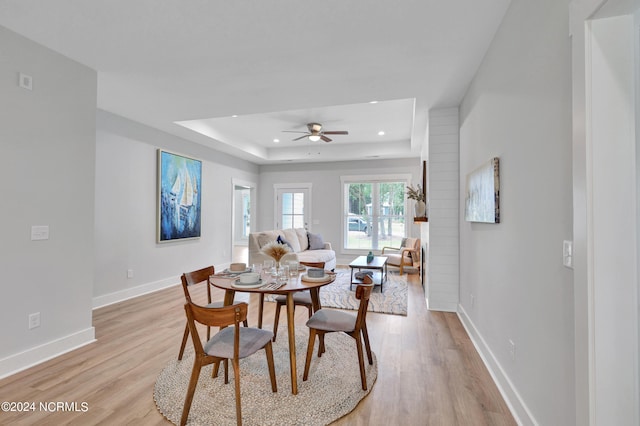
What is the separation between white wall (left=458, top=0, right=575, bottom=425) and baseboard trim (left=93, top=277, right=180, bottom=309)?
4565 millimetres

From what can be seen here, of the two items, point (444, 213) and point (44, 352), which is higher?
point (444, 213)

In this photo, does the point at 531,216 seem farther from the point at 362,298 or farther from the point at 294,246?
the point at 294,246

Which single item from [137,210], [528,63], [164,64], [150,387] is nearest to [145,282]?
[137,210]

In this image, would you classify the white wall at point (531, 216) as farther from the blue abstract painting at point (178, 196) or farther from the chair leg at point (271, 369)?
the blue abstract painting at point (178, 196)

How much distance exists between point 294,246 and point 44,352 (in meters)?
4.18

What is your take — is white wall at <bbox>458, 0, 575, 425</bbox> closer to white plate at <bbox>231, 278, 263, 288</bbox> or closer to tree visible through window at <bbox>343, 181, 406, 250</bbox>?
white plate at <bbox>231, 278, 263, 288</bbox>

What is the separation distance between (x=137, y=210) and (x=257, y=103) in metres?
2.52

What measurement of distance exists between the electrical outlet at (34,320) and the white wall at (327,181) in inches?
233

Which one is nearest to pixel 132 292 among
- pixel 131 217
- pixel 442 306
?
pixel 131 217

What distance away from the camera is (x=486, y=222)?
2.58 m

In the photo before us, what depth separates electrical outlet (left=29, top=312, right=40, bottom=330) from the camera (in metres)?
2.58

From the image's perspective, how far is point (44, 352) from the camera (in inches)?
104

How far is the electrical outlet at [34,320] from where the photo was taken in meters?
2.58

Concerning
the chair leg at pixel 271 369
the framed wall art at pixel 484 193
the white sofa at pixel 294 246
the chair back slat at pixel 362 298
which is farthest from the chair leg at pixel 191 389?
the white sofa at pixel 294 246
